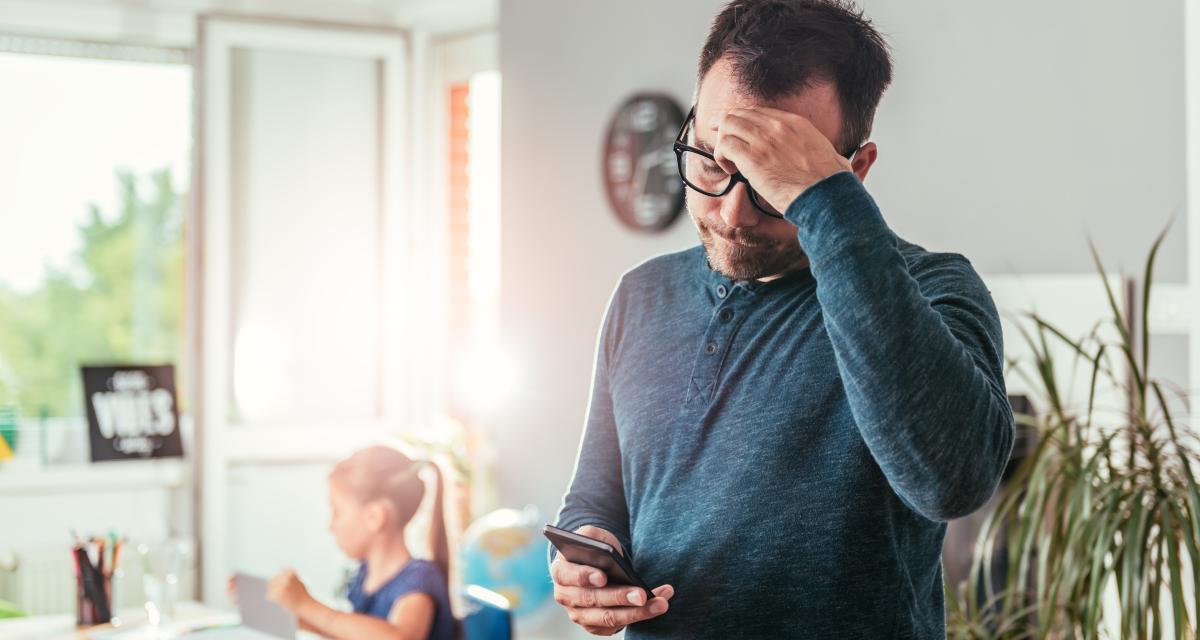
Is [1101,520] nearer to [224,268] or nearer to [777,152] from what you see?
[777,152]

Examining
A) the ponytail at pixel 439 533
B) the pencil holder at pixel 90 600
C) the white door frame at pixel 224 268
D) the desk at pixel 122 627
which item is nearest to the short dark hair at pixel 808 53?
the ponytail at pixel 439 533

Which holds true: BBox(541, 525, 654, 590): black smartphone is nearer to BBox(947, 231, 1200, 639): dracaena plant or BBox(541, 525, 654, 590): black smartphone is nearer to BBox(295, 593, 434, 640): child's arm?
BBox(947, 231, 1200, 639): dracaena plant

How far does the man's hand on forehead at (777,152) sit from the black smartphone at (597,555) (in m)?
0.35

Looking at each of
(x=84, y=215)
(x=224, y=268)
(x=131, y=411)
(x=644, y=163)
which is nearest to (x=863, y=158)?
(x=644, y=163)

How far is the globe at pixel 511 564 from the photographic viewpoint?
3.68m

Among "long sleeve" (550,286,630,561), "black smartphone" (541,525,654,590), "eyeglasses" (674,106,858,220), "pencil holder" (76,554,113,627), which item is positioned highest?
"eyeglasses" (674,106,858,220)

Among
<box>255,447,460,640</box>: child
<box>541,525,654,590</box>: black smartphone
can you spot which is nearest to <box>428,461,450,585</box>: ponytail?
<box>255,447,460,640</box>: child

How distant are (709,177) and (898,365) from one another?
292 mm

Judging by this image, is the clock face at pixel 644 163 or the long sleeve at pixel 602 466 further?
the clock face at pixel 644 163

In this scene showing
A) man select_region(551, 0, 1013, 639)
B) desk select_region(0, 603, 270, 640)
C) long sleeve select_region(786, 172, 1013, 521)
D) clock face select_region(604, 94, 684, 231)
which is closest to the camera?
long sleeve select_region(786, 172, 1013, 521)

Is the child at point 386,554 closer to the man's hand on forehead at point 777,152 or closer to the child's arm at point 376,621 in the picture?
the child's arm at point 376,621

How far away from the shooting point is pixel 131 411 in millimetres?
3973

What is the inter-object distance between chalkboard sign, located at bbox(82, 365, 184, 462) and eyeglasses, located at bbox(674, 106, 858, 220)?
3146mm

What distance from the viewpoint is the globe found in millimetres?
3676
